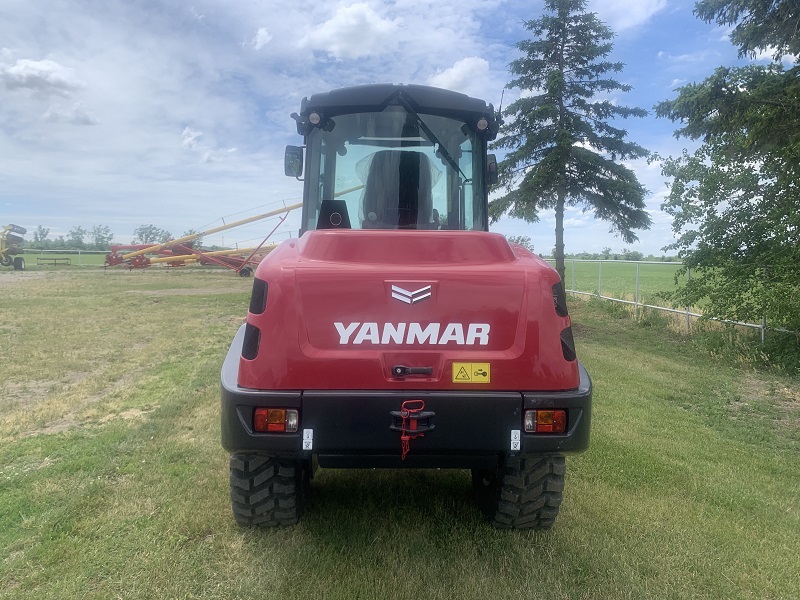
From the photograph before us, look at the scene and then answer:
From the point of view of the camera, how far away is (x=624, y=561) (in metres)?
3.13

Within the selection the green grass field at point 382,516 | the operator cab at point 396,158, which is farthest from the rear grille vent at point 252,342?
the operator cab at point 396,158

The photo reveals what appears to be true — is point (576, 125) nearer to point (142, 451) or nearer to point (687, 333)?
point (687, 333)

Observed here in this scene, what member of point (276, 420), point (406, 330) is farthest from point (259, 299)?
point (406, 330)

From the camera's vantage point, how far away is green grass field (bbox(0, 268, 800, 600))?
115 inches

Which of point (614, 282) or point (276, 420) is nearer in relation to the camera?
point (276, 420)

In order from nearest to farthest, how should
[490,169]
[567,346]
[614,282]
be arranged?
[567,346] < [490,169] < [614,282]

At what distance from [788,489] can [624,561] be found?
6.92ft

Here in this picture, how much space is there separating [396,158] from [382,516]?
2.36m

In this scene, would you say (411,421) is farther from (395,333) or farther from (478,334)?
(478,334)

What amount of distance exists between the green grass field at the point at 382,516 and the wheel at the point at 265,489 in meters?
0.12

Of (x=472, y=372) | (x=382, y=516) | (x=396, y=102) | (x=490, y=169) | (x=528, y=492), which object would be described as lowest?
(x=382, y=516)

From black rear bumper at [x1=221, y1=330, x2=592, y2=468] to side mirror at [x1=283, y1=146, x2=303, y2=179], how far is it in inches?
84.1

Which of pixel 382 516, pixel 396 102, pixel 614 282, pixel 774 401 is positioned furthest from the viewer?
pixel 614 282

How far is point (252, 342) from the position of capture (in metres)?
2.74
